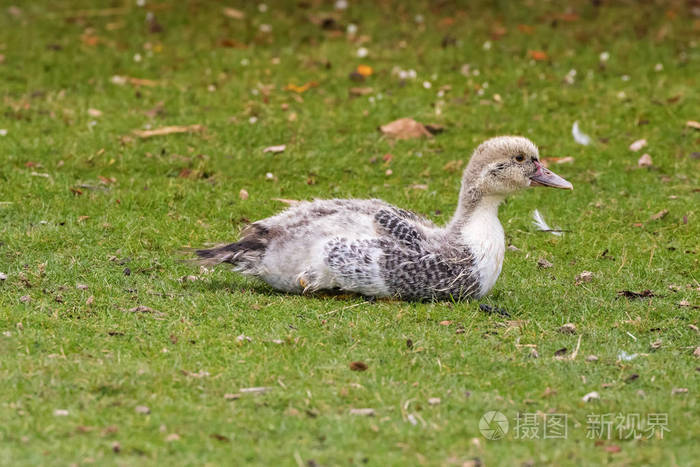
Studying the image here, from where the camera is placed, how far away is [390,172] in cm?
1131

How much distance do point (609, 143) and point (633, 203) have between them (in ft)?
5.87

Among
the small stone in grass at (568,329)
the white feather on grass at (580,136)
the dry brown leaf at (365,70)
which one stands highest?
the dry brown leaf at (365,70)

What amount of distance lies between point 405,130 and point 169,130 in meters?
2.71

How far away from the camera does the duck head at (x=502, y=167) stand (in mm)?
7898

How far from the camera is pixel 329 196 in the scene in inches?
418

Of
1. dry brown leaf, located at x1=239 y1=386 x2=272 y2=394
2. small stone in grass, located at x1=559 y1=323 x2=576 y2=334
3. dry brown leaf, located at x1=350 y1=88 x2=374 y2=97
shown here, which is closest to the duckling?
small stone in grass, located at x1=559 y1=323 x2=576 y2=334

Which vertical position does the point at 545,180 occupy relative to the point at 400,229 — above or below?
above

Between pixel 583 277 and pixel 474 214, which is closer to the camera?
pixel 474 214

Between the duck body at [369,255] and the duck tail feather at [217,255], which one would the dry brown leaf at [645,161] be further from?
the duck tail feather at [217,255]

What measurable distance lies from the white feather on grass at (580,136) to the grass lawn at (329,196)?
0.10m

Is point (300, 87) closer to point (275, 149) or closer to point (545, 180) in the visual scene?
point (275, 149)

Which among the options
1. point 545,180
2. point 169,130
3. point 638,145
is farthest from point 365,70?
point 545,180

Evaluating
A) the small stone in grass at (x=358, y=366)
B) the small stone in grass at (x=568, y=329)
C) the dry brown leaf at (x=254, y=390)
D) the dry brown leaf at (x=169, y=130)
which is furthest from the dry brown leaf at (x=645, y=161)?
the dry brown leaf at (x=254, y=390)

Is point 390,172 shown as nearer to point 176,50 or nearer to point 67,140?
point 67,140
